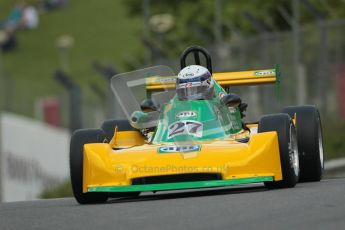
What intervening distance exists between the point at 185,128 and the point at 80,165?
118 centimetres

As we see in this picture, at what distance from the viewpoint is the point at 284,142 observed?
557 inches

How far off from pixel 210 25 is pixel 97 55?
4689 centimetres

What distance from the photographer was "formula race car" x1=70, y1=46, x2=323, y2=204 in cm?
1383

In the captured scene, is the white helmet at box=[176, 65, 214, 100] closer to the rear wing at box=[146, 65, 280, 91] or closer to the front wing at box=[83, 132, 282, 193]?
the front wing at box=[83, 132, 282, 193]

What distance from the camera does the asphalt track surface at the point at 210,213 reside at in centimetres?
1089

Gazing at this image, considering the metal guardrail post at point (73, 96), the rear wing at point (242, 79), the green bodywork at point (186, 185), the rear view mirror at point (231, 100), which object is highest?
the metal guardrail post at point (73, 96)

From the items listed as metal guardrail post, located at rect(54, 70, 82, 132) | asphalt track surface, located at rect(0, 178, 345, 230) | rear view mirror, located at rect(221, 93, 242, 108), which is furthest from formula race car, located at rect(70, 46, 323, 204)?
metal guardrail post, located at rect(54, 70, 82, 132)

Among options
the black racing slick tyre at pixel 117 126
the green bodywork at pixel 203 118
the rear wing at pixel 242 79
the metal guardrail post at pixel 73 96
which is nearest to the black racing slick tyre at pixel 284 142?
the green bodywork at pixel 203 118

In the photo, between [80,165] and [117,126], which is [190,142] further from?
[117,126]

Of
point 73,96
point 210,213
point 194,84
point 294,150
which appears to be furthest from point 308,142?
point 73,96

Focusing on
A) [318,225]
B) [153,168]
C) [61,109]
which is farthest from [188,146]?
[61,109]

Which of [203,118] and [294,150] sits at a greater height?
[203,118]

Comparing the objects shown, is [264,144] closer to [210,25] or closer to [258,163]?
[258,163]

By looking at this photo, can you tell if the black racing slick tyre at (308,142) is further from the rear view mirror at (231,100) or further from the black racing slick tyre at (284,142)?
the black racing slick tyre at (284,142)
